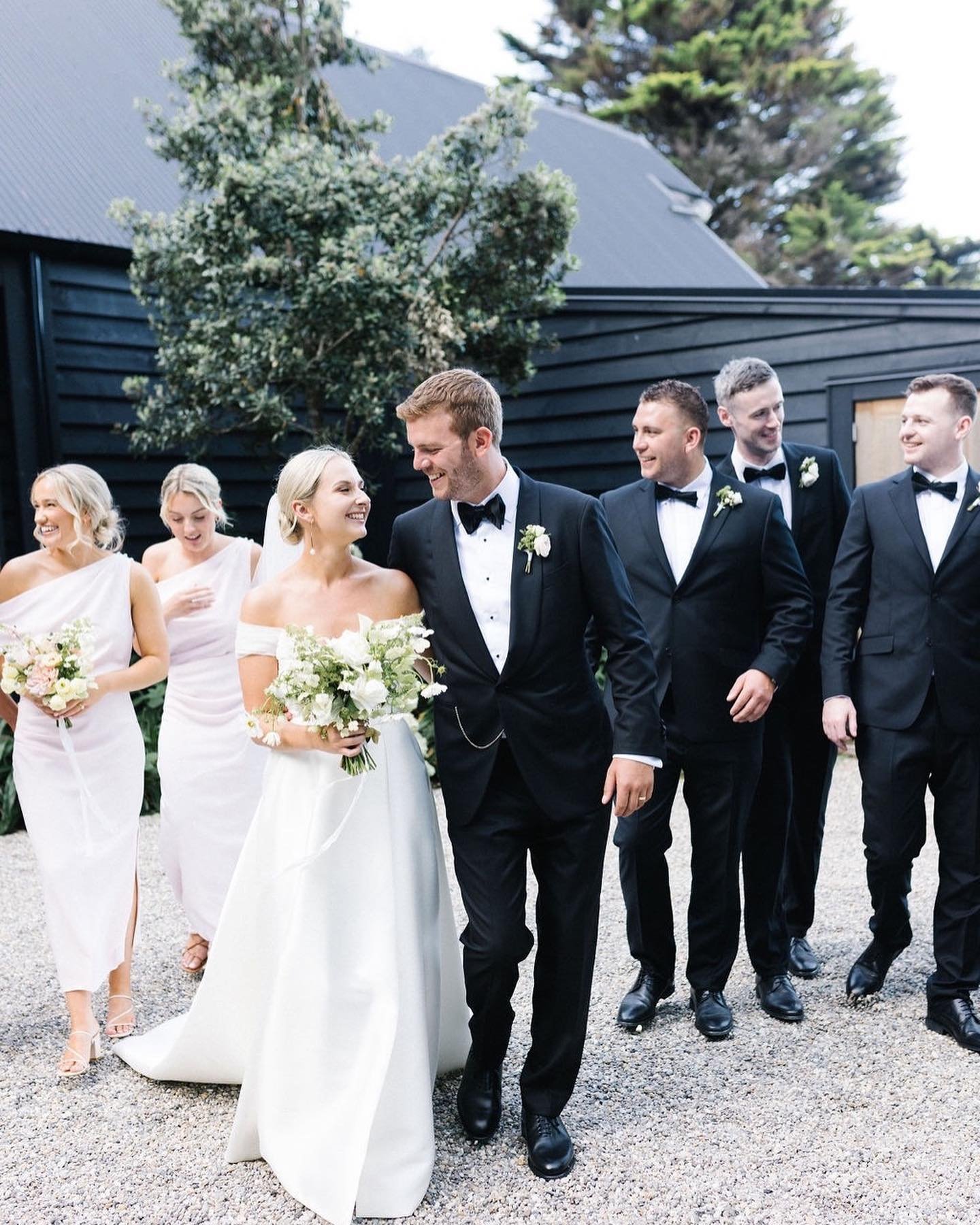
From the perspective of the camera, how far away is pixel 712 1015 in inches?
160

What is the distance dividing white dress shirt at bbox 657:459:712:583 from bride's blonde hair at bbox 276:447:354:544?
48.9 inches

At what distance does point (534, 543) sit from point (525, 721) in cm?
49

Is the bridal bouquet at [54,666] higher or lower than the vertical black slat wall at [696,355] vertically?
lower

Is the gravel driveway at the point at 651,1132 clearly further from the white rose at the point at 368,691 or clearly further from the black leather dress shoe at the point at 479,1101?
the white rose at the point at 368,691

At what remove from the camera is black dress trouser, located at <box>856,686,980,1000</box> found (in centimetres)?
406

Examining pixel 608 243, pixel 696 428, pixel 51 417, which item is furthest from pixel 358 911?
pixel 608 243

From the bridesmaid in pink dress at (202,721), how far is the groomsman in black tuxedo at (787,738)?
213cm

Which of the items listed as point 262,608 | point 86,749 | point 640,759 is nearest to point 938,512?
point 640,759

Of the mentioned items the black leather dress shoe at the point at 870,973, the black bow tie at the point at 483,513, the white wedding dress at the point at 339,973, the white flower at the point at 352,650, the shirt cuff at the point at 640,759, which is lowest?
the black leather dress shoe at the point at 870,973

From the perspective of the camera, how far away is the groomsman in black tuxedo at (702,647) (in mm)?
4012

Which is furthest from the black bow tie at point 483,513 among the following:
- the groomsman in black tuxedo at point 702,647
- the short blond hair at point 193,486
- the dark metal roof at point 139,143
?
the dark metal roof at point 139,143

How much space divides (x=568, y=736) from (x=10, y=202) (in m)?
8.57

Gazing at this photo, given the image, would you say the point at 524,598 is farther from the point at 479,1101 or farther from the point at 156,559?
the point at 156,559

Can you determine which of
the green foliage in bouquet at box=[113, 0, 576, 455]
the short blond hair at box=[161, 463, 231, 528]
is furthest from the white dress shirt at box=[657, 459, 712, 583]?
the green foliage in bouquet at box=[113, 0, 576, 455]
